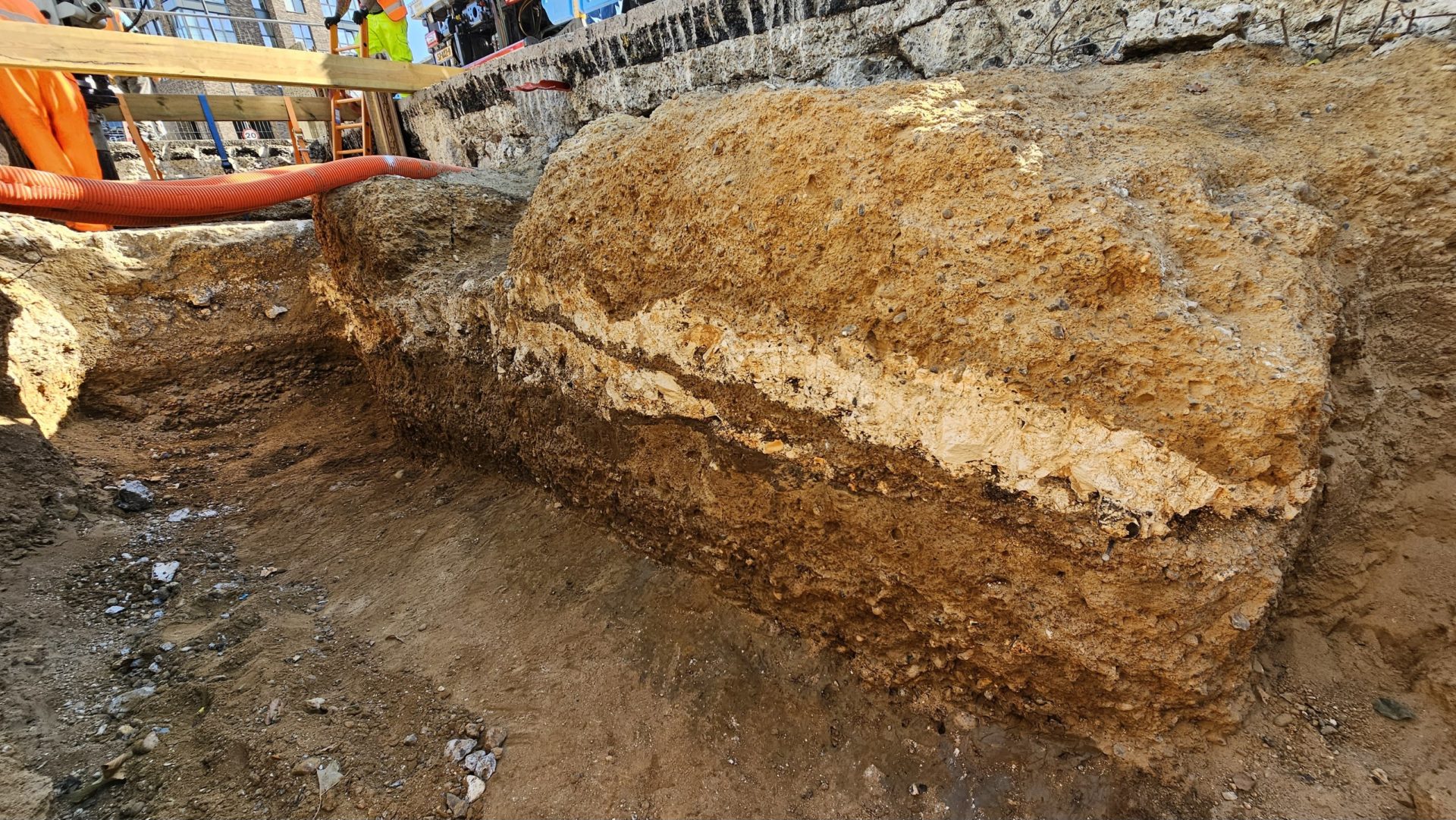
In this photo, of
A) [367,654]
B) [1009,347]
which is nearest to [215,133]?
[367,654]

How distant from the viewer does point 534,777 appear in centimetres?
169

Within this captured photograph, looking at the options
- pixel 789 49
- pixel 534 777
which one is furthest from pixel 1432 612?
pixel 789 49

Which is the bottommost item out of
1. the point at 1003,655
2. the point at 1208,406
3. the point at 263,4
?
the point at 1003,655

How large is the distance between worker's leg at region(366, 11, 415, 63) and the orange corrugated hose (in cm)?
379

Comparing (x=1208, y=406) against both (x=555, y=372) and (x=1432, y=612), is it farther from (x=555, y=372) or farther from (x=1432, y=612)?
(x=555, y=372)

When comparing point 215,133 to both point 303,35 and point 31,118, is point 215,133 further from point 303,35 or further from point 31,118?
point 303,35

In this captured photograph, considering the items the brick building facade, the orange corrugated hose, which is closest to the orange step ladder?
the orange corrugated hose

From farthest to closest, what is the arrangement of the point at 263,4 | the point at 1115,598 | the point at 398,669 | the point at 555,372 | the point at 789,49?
the point at 263,4 < the point at 789,49 < the point at 555,372 < the point at 398,669 < the point at 1115,598

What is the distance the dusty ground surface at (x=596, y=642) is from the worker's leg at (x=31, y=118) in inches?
84.9

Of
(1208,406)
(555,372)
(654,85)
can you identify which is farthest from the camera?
(654,85)

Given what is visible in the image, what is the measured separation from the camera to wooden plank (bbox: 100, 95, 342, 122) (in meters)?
5.11

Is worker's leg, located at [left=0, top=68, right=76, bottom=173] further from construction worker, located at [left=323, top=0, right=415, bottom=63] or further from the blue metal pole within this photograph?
construction worker, located at [left=323, top=0, right=415, bottom=63]

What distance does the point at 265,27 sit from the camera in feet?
52.7

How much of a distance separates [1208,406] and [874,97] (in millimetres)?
1074
